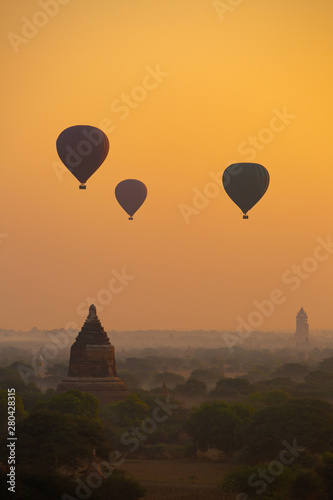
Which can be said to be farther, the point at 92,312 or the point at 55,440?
the point at 92,312

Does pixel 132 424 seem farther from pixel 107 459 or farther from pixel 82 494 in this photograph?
pixel 82 494

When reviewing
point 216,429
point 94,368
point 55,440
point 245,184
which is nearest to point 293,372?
point 245,184

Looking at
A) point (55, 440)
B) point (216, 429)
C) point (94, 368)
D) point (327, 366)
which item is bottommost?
point (55, 440)

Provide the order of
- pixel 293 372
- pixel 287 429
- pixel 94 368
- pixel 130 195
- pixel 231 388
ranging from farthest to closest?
1. pixel 293 372
2. pixel 231 388
3. pixel 130 195
4. pixel 94 368
5. pixel 287 429

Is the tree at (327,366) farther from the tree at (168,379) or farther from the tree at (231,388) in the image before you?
the tree at (231,388)

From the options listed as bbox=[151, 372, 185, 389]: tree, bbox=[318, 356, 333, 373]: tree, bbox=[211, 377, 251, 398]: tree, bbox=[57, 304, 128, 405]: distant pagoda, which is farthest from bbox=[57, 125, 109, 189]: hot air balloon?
bbox=[318, 356, 333, 373]: tree

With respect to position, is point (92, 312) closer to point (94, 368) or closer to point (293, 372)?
point (94, 368)

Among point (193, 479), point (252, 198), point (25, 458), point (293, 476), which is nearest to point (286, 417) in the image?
point (193, 479)
